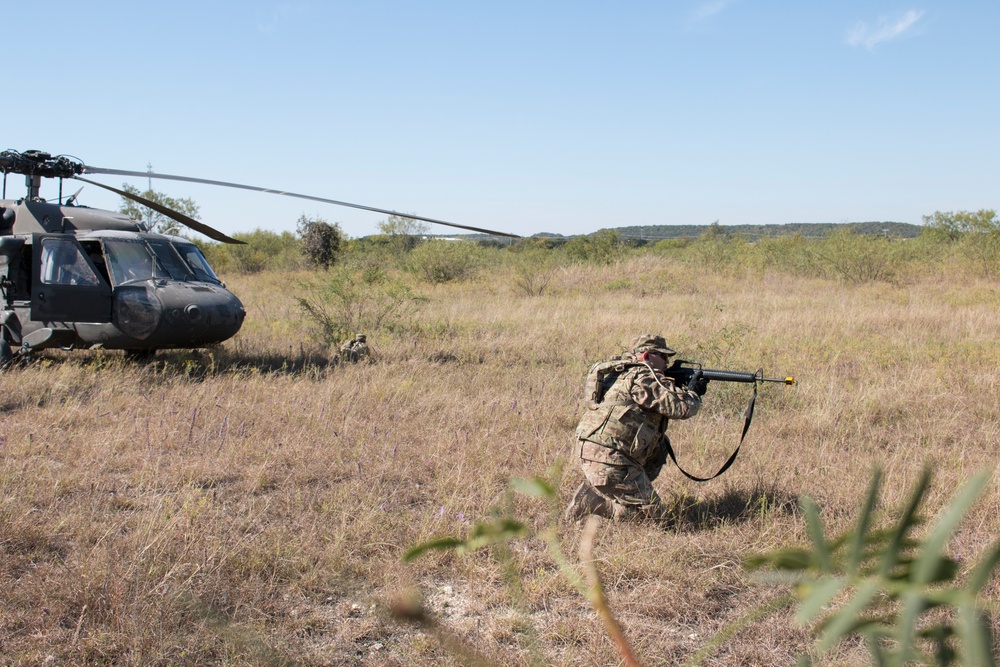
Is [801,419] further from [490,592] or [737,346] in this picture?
[490,592]

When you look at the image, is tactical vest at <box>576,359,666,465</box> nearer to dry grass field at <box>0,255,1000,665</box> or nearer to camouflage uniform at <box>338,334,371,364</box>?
dry grass field at <box>0,255,1000,665</box>

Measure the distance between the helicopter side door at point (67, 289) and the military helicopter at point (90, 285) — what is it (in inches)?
0.4

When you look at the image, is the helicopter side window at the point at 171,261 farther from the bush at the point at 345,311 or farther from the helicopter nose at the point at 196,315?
the bush at the point at 345,311

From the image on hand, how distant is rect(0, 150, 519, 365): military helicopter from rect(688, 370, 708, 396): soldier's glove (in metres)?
5.20

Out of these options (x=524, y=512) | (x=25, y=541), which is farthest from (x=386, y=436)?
(x=25, y=541)

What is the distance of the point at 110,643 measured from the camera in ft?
10.3

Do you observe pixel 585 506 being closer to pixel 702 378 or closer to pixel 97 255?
pixel 702 378

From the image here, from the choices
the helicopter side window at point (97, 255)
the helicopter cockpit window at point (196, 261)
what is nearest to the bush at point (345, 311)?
the helicopter cockpit window at point (196, 261)

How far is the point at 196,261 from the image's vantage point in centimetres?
905

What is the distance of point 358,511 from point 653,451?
1.82 metres

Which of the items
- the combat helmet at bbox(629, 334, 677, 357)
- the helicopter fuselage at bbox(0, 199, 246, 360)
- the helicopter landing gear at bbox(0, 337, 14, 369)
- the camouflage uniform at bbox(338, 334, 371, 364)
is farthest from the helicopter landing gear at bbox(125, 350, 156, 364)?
the combat helmet at bbox(629, 334, 677, 357)

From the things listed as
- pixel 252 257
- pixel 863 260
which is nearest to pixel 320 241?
pixel 252 257

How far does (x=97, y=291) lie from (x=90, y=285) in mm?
100

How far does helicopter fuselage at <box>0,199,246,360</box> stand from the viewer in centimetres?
812
